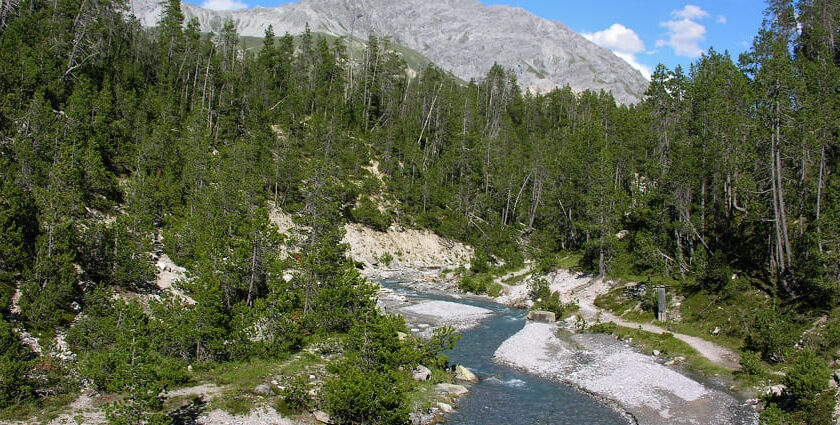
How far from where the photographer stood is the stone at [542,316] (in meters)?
42.1

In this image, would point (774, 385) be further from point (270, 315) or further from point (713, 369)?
point (270, 315)

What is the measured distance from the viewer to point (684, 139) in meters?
47.5

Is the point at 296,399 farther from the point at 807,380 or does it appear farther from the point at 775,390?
the point at 775,390

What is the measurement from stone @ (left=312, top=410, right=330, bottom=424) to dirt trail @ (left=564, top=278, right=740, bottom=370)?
20.9 meters

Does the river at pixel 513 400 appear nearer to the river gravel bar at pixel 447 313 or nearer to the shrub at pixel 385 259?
the river gravel bar at pixel 447 313

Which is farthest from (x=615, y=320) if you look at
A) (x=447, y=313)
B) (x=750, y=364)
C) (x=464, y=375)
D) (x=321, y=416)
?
(x=321, y=416)

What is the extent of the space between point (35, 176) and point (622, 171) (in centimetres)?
6456

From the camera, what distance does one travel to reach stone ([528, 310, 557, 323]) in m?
42.1

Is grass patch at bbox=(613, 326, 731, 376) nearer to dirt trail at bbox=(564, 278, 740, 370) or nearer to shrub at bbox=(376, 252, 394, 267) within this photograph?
dirt trail at bbox=(564, 278, 740, 370)

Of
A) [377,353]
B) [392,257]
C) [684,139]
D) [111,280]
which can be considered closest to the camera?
[377,353]

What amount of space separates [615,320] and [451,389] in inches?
802

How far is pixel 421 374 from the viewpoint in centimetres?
2555

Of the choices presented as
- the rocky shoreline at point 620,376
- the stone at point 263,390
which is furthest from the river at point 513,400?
the stone at point 263,390

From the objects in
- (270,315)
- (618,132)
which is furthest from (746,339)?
(618,132)
